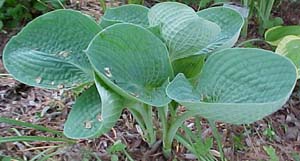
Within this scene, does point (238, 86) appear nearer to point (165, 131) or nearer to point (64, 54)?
point (165, 131)

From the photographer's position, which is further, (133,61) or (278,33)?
(278,33)

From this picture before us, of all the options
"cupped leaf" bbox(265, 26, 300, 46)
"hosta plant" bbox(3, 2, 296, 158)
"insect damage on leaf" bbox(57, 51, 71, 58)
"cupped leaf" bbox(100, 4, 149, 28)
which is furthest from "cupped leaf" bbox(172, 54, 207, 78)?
"cupped leaf" bbox(265, 26, 300, 46)

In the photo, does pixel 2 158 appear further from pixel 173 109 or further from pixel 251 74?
pixel 251 74

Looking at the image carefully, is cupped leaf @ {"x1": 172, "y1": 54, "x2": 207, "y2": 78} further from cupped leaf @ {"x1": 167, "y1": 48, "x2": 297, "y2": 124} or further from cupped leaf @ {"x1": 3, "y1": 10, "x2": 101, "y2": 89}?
cupped leaf @ {"x1": 3, "y1": 10, "x2": 101, "y2": 89}

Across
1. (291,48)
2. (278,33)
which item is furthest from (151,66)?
(278,33)

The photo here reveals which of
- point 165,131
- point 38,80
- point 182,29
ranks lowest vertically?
point 165,131

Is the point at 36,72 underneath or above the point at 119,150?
above

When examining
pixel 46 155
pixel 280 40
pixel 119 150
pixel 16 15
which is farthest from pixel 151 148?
pixel 16 15

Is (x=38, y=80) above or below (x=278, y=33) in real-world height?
above

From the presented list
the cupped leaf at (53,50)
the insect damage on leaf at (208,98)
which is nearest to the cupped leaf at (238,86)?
the insect damage on leaf at (208,98)
